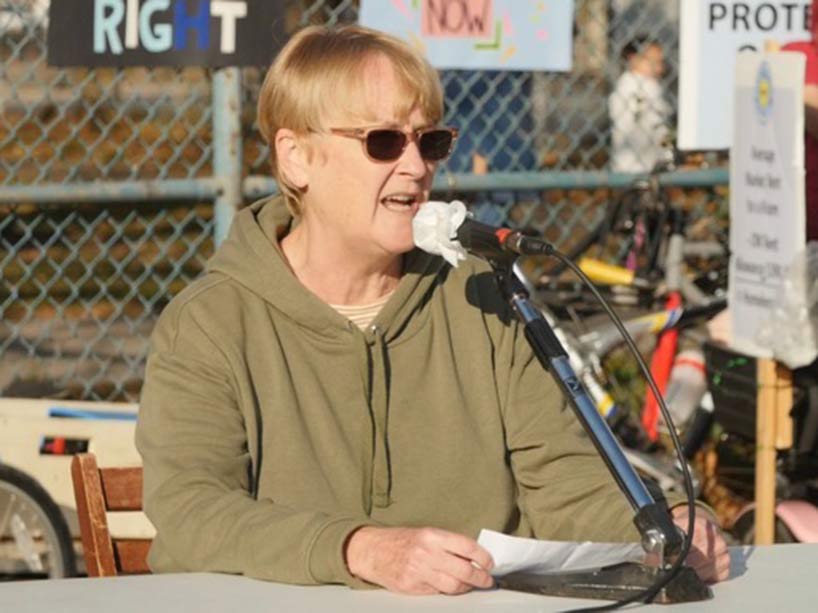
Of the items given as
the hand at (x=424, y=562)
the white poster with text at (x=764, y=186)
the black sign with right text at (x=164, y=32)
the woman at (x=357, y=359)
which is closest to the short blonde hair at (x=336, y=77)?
the woman at (x=357, y=359)

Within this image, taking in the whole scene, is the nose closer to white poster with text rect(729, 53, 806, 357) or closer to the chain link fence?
white poster with text rect(729, 53, 806, 357)

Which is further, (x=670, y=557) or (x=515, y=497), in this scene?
(x=515, y=497)

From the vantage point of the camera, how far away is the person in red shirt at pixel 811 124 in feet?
17.5

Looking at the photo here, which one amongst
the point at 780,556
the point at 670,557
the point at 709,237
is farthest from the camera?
the point at 709,237

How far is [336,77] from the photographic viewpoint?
3053mm

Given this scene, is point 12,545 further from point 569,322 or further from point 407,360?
point 407,360

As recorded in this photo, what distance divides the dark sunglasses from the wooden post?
2274 mm

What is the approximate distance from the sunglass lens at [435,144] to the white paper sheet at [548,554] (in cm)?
75

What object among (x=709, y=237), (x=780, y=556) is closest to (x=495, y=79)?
(x=709, y=237)

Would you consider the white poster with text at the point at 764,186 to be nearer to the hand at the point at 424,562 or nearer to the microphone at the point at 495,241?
the microphone at the point at 495,241

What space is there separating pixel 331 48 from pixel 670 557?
3.53ft

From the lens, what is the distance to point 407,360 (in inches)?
122

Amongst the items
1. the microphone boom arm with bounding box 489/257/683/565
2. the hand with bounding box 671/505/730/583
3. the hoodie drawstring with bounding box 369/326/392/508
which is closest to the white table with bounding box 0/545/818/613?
the hand with bounding box 671/505/730/583

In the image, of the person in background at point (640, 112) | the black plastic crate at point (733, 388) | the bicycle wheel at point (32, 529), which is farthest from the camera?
the person in background at point (640, 112)
